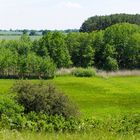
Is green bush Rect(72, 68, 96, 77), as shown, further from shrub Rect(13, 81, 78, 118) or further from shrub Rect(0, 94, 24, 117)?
shrub Rect(0, 94, 24, 117)

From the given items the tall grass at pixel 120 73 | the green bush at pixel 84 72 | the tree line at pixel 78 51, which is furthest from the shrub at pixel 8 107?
the tall grass at pixel 120 73

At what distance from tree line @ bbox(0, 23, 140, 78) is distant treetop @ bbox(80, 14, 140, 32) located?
61646 millimetres

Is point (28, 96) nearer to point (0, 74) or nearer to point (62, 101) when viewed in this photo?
point (62, 101)

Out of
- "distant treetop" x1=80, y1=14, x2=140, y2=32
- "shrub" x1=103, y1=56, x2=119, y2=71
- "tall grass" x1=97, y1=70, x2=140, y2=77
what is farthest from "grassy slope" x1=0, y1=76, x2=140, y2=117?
"distant treetop" x1=80, y1=14, x2=140, y2=32

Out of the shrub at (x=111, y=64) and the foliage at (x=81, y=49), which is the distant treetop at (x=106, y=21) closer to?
the foliage at (x=81, y=49)

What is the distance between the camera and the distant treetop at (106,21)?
6284 inches

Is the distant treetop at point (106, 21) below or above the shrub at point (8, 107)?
above

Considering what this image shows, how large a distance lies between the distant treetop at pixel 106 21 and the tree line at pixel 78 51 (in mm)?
61646

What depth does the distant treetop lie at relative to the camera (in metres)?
160

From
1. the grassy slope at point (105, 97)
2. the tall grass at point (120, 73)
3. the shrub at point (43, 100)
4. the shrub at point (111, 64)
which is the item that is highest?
the shrub at point (43, 100)

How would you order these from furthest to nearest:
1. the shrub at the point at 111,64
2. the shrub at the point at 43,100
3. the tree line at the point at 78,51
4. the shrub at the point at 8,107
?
the shrub at the point at 111,64 → the tree line at the point at 78,51 → the shrub at the point at 43,100 → the shrub at the point at 8,107

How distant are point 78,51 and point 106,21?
69306mm

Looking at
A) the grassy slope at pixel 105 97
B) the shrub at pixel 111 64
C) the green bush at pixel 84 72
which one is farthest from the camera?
the shrub at pixel 111 64

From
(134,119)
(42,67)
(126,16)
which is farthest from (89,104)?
(126,16)
